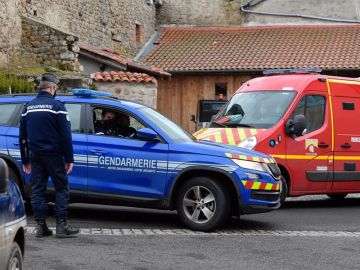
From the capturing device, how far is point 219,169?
31.1 feet

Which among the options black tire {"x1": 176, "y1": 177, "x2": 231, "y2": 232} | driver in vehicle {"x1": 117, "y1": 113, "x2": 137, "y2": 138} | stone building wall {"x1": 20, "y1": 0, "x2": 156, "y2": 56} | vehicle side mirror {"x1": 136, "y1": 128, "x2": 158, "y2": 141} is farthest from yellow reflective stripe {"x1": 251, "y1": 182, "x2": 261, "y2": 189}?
stone building wall {"x1": 20, "y1": 0, "x2": 156, "y2": 56}

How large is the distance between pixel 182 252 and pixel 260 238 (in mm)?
1497

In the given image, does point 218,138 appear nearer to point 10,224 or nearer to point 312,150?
point 312,150

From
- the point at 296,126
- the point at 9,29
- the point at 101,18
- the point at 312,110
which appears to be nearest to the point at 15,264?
the point at 296,126

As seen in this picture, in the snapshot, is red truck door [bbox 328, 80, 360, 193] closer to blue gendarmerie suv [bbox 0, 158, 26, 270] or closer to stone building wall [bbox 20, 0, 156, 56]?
blue gendarmerie suv [bbox 0, 158, 26, 270]

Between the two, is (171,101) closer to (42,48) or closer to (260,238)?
(42,48)

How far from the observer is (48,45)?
20359 mm

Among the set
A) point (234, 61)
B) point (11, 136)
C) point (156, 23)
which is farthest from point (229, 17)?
point (11, 136)

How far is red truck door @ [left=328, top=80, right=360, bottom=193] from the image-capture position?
42.3 feet

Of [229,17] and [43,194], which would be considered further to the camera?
[229,17]

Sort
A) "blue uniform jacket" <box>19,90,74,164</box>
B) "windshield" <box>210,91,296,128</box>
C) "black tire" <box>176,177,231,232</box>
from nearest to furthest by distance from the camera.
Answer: "blue uniform jacket" <box>19,90,74,164</box> → "black tire" <box>176,177,231,232</box> → "windshield" <box>210,91,296,128</box>

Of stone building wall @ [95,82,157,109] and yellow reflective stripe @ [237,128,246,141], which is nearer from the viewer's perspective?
yellow reflective stripe @ [237,128,246,141]

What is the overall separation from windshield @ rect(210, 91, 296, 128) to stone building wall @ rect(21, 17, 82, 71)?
323 inches

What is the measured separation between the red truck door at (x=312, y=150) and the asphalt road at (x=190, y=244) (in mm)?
870
